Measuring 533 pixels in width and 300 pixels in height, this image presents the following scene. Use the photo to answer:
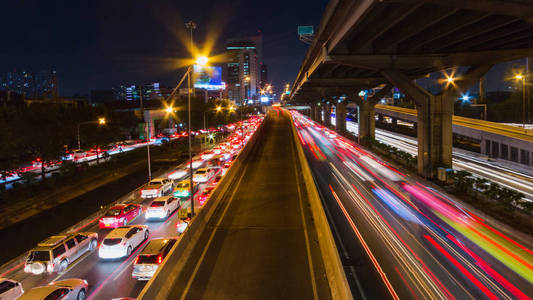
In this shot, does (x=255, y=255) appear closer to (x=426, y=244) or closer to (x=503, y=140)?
(x=426, y=244)

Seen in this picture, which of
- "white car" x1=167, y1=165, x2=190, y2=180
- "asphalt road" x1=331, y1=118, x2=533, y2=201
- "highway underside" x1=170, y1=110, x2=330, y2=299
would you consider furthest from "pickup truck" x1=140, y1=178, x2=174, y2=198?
"asphalt road" x1=331, y1=118, x2=533, y2=201

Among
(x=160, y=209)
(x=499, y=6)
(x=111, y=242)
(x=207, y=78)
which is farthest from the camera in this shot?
(x=207, y=78)

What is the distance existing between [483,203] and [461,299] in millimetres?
10010

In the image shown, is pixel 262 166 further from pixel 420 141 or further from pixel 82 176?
pixel 82 176

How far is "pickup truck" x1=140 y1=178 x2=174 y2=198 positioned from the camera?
79.4 ft

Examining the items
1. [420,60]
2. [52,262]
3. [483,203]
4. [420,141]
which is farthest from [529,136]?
[52,262]

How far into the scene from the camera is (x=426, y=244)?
11.7m

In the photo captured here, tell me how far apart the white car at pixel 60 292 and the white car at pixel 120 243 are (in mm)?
2855

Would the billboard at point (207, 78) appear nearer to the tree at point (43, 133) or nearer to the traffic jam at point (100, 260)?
the tree at point (43, 133)

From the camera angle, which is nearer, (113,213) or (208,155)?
(113,213)

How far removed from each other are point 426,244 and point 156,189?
19628 mm

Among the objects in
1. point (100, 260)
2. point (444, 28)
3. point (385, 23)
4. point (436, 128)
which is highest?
point (385, 23)

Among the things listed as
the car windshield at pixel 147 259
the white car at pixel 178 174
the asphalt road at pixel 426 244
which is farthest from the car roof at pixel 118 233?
the white car at pixel 178 174

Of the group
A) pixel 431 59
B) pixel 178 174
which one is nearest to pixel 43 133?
pixel 178 174
